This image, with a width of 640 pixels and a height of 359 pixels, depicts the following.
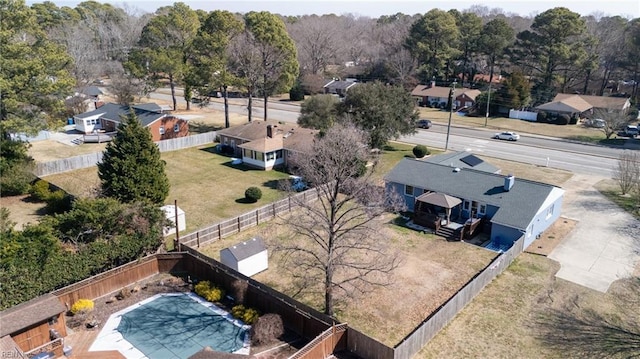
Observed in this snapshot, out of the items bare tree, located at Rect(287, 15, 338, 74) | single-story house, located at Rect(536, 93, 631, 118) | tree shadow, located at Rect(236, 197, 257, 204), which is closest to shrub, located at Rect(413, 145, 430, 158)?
tree shadow, located at Rect(236, 197, 257, 204)

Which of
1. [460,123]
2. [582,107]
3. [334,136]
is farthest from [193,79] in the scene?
[582,107]

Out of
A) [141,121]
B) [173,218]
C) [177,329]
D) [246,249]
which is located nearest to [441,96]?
[141,121]

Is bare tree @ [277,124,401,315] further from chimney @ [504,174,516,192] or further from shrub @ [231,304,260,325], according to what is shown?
chimney @ [504,174,516,192]

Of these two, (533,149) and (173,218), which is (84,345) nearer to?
(173,218)

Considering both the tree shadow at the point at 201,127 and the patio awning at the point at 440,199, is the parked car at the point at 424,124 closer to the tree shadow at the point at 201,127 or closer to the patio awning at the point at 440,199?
the tree shadow at the point at 201,127

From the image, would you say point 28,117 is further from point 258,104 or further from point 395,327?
point 258,104

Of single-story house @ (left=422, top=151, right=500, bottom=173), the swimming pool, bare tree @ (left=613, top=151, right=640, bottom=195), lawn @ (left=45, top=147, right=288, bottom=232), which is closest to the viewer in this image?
the swimming pool
